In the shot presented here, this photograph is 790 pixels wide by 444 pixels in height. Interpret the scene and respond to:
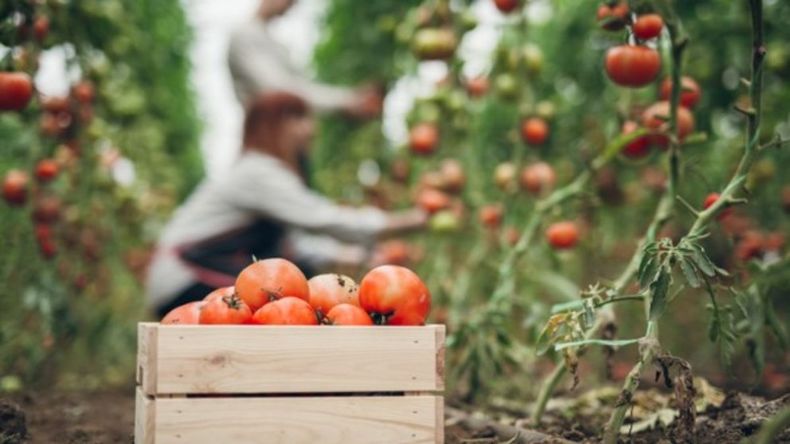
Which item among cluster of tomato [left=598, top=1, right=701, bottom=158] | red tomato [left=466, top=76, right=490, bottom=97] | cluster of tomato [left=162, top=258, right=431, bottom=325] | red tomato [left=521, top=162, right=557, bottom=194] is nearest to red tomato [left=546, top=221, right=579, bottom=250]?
red tomato [left=521, top=162, right=557, bottom=194]

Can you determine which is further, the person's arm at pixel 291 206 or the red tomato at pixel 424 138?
the red tomato at pixel 424 138

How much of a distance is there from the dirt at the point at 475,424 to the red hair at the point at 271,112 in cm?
120

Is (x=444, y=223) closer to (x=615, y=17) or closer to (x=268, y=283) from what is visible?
(x=615, y=17)

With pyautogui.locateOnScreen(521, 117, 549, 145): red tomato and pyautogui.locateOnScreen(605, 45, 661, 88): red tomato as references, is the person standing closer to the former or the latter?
pyautogui.locateOnScreen(521, 117, 549, 145): red tomato

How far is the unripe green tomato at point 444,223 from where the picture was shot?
3596mm

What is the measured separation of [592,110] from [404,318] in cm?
256

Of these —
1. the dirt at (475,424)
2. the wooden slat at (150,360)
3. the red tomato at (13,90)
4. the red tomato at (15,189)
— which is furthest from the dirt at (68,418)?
the red tomato at (13,90)

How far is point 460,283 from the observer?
347 centimetres

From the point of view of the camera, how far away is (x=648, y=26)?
90.2 inches

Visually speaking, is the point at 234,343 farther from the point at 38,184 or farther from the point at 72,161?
the point at 72,161

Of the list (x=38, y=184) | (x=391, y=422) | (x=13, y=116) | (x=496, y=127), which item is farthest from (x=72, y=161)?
(x=391, y=422)

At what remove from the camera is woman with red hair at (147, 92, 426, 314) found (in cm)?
→ 365

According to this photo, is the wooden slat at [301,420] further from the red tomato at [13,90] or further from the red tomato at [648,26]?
the red tomato at [13,90]

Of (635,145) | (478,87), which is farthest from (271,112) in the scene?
(635,145)
